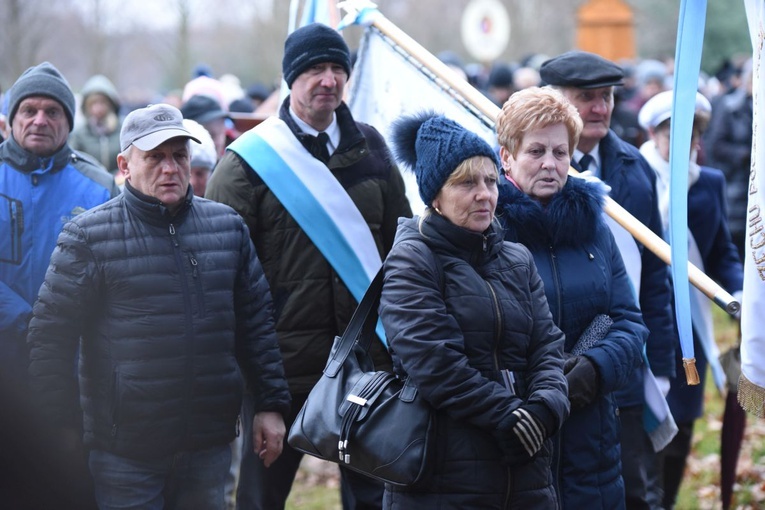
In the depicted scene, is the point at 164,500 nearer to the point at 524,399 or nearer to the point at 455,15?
the point at 524,399

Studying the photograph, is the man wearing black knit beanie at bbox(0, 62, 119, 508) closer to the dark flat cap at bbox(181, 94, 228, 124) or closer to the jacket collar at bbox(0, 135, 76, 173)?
the jacket collar at bbox(0, 135, 76, 173)

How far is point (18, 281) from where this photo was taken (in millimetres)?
5043

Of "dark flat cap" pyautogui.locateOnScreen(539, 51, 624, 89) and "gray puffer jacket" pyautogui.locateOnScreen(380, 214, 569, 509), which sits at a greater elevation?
"dark flat cap" pyautogui.locateOnScreen(539, 51, 624, 89)

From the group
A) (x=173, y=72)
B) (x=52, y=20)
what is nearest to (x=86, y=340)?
(x=52, y=20)

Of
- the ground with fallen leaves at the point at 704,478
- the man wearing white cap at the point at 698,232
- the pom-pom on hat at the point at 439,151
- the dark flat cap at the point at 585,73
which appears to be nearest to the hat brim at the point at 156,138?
the pom-pom on hat at the point at 439,151

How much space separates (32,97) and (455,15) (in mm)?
50638

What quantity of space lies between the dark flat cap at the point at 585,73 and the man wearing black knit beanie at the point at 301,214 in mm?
922

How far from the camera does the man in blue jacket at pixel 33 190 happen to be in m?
4.96

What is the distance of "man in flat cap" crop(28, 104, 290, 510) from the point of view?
13.9 ft

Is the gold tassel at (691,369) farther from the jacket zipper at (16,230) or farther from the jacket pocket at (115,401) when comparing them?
the jacket zipper at (16,230)

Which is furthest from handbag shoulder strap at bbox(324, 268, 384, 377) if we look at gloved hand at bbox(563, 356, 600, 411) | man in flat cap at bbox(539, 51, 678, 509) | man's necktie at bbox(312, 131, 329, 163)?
man in flat cap at bbox(539, 51, 678, 509)

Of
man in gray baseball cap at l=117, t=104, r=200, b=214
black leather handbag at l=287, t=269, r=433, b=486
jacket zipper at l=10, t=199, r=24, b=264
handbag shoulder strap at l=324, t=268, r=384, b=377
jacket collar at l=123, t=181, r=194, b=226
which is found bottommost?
jacket zipper at l=10, t=199, r=24, b=264

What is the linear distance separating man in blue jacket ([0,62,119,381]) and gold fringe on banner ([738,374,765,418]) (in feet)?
9.44

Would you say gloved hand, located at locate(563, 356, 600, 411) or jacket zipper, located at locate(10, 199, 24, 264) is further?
jacket zipper, located at locate(10, 199, 24, 264)
